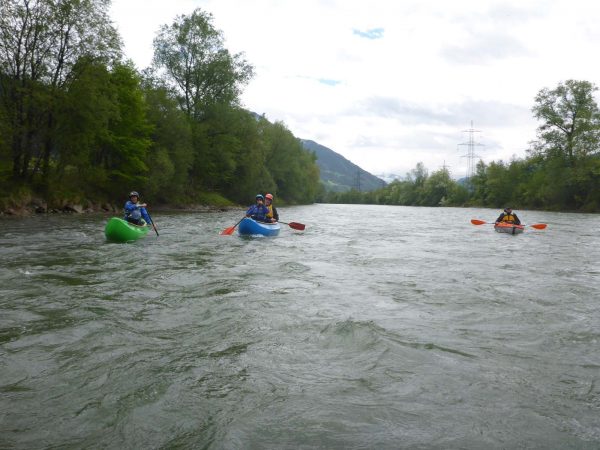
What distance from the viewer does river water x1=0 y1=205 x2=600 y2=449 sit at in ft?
9.75

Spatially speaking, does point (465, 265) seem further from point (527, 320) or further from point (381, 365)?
point (381, 365)

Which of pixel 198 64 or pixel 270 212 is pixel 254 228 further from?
pixel 198 64

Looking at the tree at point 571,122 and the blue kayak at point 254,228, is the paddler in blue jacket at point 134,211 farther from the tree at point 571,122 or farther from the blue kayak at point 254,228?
the tree at point 571,122

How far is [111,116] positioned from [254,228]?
13.6 m

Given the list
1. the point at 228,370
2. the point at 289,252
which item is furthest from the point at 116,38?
the point at 228,370

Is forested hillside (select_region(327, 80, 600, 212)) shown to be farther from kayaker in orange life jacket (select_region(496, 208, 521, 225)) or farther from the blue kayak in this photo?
the blue kayak

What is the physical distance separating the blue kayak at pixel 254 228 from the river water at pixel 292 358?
213 inches

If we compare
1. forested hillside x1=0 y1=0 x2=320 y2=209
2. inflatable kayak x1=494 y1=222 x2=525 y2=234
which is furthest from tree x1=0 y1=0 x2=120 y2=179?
inflatable kayak x1=494 y1=222 x2=525 y2=234

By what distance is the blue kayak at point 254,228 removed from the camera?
14.3m

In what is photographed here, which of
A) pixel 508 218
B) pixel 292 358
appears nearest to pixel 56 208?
pixel 508 218

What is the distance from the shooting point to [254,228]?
47.7 ft

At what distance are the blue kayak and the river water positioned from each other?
5.42m

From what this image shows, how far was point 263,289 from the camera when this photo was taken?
7.22 m

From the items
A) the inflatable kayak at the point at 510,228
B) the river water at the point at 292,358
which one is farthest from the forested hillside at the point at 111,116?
the inflatable kayak at the point at 510,228
